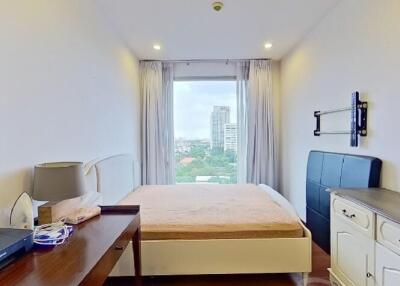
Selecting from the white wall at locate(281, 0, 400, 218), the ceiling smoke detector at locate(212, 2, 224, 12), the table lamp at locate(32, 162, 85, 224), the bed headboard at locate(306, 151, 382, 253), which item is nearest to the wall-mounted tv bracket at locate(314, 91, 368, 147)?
the white wall at locate(281, 0, 400, 218)

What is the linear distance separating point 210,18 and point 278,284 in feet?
9.24

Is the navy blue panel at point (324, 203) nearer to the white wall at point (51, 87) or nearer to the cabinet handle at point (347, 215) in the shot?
the cabinet handle at point (347, 215)

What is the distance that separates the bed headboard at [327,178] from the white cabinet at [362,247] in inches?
15.3

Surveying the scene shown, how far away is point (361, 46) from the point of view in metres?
2.67

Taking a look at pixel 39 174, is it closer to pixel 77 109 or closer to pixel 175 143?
pixel 77 109

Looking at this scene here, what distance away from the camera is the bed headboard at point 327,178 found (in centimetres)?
245

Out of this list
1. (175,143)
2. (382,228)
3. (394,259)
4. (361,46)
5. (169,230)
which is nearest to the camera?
(394,259)

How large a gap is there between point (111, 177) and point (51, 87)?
4.14 feet

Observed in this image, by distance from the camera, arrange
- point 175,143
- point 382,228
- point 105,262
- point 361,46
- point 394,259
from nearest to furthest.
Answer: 1. point 105,262
2. point 394,259
3. point 382,228
4. point 361,46
5. point 175,143

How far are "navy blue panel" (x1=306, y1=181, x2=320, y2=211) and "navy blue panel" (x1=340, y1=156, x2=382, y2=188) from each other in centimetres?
65

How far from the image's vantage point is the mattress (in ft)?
8.11

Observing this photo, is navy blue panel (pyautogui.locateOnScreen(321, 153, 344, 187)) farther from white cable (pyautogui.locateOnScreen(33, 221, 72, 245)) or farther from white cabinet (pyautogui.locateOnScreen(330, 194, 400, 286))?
white cable (pyautogui.locateOnScreen(33, 221, 72, 245))

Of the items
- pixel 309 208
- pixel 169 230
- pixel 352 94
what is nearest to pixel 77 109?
pixel 169 230

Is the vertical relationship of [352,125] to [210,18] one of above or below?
below
